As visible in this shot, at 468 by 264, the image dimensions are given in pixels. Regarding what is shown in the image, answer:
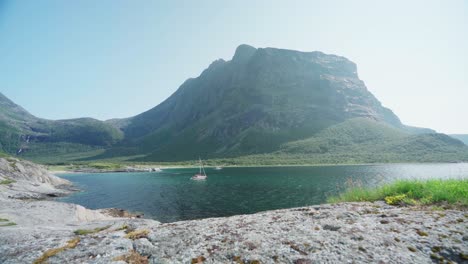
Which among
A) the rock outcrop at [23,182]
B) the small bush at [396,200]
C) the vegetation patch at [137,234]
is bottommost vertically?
the rock outcrop at [23,182]

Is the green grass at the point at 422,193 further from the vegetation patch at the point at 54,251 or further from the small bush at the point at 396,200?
the vegetation patch at the point at 54,251

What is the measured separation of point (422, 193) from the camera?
485 inches

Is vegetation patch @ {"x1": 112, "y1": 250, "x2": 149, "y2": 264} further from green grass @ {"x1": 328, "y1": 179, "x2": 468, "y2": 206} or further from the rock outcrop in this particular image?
the rock outcrop

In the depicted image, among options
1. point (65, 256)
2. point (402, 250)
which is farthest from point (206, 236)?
point (402, 250)

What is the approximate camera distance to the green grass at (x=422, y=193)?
11.0 m

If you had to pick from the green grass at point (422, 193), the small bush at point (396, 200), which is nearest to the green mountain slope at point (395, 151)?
the green grass at point (422, 193)

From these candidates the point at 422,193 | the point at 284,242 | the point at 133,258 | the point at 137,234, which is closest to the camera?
the point at 133,258

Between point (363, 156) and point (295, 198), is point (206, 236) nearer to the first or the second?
point (295, 198)

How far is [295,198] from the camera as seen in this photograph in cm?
4578

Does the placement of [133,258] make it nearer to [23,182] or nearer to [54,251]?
[54,251]

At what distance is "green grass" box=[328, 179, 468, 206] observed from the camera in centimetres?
1098

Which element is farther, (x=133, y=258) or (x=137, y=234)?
(x=137, y=234)

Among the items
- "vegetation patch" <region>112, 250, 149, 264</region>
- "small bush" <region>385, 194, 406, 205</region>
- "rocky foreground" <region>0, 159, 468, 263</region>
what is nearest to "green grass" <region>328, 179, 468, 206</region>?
"small bush" <region>385, 194, 406, 205</region>

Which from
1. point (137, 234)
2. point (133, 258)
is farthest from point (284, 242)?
point (137, 234)
